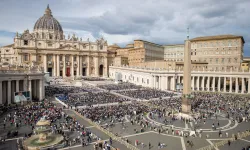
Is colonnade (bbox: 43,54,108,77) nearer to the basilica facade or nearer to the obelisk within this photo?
the basilica facade

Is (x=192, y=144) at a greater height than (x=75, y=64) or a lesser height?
lesser

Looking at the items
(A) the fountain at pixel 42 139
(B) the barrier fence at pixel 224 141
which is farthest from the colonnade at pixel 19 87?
(B) the barrier fence at pixel 224 141

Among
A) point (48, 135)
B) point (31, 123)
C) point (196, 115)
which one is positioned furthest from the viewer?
point (196, 115)

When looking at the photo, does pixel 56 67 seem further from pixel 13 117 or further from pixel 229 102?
pixel 229 102

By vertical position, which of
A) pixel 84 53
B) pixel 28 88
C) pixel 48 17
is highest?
pixel 48 17

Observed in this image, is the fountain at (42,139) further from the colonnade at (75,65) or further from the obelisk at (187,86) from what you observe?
the colonnade at (75,65)

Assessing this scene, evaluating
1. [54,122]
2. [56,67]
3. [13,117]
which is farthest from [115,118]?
[56,67]

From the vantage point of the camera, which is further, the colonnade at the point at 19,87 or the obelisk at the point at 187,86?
the colonnade at the point at 19,87

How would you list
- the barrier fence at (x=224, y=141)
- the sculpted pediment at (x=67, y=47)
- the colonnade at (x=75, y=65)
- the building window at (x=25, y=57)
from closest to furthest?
the barrier fence at (x=224, y=141), the building window at (x=25, y=57), the colonnade at (x=75, y=65), the sculpted pediment at (x=67, y=47)
